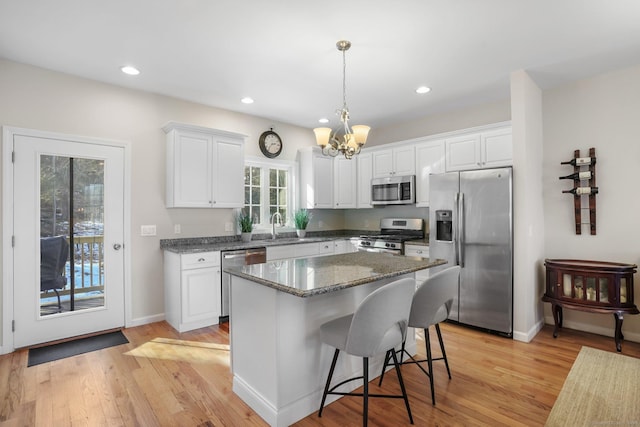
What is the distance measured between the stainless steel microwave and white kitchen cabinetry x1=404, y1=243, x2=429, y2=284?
677mm

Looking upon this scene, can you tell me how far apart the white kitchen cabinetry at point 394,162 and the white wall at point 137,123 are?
6.91 feet

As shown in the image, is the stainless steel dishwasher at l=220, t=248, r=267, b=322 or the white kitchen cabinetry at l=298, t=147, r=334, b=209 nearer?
the stainless steel dishwasher at l=220, t=248, r=267, b=322

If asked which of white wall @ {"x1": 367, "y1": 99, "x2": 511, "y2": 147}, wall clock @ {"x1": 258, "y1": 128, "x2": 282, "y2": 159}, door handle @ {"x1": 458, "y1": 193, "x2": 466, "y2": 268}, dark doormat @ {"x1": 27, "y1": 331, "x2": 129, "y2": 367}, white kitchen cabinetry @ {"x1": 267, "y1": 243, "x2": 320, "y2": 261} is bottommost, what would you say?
dark doormat @ {"x1": 27, "y1": 331, "x2": 129, "y2": 367}

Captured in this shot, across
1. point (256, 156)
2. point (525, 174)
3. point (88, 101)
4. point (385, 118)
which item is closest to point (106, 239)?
point (88, 101)

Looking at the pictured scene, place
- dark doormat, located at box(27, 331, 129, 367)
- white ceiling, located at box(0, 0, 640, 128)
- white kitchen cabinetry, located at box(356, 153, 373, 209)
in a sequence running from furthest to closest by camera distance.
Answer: white kitchen cabinetry, located at box(356, 153, 373, 209) → dark doormat, located at box(27, 331, 129, 367) → white ceiling, located at box(0, 0, 640, 128)

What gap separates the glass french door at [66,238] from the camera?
10.6ft

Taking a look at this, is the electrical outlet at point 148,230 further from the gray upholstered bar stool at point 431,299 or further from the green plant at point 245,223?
the gray upholstered bar stool at point 431,299

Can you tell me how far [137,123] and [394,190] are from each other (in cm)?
340

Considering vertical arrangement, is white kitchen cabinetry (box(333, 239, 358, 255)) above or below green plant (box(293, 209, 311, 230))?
below

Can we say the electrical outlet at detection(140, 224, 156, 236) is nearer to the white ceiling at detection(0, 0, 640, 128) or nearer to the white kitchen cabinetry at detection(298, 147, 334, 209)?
the white ceiling at detection(0, 0, 640, 128)

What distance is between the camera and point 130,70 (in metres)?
3.35

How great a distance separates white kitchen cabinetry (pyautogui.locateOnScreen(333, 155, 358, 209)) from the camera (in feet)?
18.0

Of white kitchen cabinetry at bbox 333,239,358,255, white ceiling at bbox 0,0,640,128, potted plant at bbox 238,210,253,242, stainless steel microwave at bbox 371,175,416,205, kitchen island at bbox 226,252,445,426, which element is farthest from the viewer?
white kitchen cabinetry at bbox 333,239,358,255

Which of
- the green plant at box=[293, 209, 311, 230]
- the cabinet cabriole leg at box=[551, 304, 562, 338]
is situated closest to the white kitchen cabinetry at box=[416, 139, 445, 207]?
the green plant at box=[293, 209, 311, 230]
